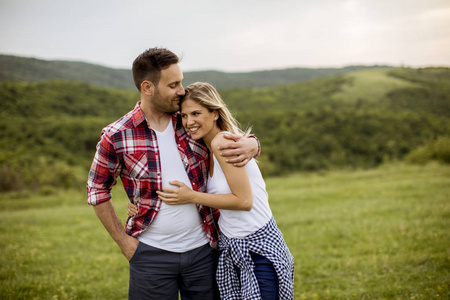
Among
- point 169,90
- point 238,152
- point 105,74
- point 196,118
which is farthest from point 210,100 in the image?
A: point 105,74

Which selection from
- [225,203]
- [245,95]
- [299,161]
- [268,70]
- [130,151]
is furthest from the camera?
[268,70]

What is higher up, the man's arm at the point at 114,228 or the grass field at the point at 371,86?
the grass field at the point at 371,86

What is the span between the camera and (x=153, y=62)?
2.60 metres

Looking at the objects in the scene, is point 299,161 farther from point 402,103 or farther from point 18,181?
point 18,181

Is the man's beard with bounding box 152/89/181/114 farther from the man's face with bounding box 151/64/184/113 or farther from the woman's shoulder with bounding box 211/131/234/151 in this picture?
the woman's shoulder with bounding box 211/131/234/151

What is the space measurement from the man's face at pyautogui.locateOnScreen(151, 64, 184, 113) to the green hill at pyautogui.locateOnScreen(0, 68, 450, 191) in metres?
25.6

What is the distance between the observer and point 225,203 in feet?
7.98

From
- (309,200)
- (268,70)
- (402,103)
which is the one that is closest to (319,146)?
(402,103)

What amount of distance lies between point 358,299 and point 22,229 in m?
9.17

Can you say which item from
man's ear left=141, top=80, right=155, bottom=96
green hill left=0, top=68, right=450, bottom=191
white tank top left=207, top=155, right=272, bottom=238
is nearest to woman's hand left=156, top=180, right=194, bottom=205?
white tank top left=207, top=155, right=272, bottom=238

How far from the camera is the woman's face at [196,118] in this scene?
2.60 metres

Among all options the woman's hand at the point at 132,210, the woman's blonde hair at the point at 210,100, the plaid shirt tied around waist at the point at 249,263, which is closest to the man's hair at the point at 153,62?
the woman's blonde hair at the point at 210,100

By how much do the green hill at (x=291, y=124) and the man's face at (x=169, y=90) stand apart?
25.6m

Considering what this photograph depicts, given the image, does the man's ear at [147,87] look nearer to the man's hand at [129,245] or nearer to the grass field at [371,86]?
the man's hand at [129,245]
